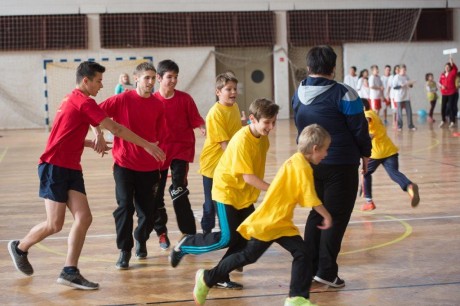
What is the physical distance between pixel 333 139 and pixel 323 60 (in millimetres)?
540

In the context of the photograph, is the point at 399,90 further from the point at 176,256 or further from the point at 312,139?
the point at 312,139

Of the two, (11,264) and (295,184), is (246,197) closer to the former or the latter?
(295,184)

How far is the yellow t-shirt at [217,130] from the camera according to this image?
5816 millimetres

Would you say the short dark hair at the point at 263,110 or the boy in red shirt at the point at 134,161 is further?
the boy in red shirt at the point at 134,161

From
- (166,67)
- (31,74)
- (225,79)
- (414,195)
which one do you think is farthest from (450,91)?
(225,79)

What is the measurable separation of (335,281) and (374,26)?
22.1 m

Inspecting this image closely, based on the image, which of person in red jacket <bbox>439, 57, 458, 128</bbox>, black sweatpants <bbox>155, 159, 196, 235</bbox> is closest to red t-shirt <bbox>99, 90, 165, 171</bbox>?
black sweatpants <bbox>155, 159, 196, 235</bbox>

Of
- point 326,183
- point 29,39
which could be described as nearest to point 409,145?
point 326,183

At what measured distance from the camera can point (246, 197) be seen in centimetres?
486

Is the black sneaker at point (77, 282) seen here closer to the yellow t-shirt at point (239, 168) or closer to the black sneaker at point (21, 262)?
the black sneaker at point (21, 262)

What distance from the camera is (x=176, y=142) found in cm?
632

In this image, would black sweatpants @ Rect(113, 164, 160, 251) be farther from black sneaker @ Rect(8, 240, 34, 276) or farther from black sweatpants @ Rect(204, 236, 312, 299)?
black sweatpants @ Rect(204, 236, 312, 299)

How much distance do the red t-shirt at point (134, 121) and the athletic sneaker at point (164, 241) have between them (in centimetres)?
80

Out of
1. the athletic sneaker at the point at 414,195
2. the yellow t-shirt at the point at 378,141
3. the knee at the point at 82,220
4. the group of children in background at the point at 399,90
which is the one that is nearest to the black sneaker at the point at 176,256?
the knee at the point at 82,220
